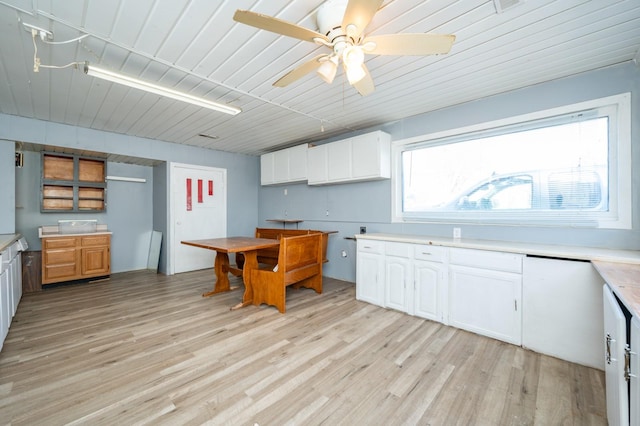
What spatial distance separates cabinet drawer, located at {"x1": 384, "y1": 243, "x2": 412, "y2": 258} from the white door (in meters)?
3.90

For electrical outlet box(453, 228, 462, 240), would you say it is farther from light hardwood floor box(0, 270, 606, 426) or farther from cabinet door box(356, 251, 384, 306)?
light hardwood floor box(0, 270, 606, 426)

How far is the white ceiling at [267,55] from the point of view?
1801mm

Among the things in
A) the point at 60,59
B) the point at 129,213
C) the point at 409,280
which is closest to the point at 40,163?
the point at 129,213

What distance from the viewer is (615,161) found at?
2.46 metres

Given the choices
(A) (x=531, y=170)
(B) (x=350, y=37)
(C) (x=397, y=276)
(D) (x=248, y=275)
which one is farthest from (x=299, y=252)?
(A) (x=531, y=170)

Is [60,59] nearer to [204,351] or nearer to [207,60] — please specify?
[207,60]

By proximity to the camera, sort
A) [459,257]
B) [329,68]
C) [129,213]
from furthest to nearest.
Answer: [129,213], [459,257], [329,68]

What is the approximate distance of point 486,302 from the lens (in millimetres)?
2633

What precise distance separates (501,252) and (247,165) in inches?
211

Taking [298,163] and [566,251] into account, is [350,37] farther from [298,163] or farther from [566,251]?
[298,163]

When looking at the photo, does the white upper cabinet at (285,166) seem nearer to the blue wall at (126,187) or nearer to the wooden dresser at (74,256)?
the blue wall at (126,187)

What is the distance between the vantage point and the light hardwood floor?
1.64 metres

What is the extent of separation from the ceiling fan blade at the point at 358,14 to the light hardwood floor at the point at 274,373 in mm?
2345

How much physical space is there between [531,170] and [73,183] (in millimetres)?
Result: 6880
